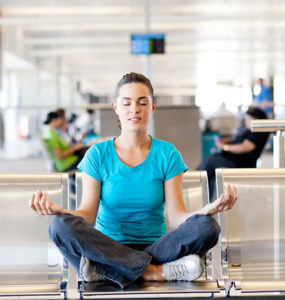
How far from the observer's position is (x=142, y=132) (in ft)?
8.16

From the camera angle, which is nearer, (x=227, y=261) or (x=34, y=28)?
(x=227, y=261)

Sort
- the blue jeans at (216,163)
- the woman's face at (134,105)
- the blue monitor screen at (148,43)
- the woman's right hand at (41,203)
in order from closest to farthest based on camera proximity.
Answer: the woman's right hand at (41,203) → the woman's face at (134,105) → the blue jeans at (216,163) → the blue monitor screen at (148,43)

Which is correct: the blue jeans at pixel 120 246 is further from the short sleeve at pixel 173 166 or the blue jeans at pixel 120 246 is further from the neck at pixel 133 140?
the neck at pixel 133 140

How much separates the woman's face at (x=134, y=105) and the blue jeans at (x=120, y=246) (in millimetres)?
→ 486

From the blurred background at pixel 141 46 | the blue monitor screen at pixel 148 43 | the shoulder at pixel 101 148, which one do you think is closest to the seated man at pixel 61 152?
the blurred background at pixel 141 46

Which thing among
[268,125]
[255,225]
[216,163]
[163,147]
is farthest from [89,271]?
[216,163]

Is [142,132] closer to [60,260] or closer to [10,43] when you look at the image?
[60,260]

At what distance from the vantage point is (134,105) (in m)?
2.44

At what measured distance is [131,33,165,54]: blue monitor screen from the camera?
7.30 m

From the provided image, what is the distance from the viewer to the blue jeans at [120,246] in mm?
2123

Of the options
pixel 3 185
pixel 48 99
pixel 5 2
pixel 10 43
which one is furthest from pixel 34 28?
pixel 48 99

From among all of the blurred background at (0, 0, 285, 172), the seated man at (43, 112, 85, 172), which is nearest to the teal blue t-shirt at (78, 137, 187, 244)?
the blurred background at (0, 0, 285, 172)

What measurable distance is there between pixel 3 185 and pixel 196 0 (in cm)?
1031

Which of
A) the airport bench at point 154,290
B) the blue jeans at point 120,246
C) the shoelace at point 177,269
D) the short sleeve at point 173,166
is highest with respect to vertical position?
the short sleeve at point 173,166
